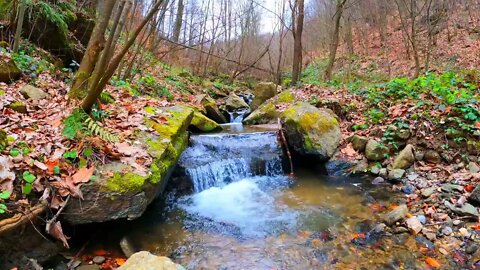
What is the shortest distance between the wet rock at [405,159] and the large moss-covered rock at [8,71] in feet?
23.5

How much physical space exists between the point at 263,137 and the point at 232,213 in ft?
9.69

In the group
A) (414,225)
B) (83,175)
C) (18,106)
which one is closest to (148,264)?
(83,175)

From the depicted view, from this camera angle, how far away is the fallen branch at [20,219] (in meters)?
3.00

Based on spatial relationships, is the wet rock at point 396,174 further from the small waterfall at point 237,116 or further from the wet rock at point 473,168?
the small waterfall at point 237,116

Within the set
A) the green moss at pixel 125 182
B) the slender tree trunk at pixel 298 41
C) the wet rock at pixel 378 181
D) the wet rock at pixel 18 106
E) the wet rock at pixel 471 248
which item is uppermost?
the slender tree trunk at pixel 298 41

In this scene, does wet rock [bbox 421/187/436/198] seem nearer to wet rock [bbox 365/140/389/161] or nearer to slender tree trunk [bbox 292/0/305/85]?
wet rock [bbox 365/140/389/161]

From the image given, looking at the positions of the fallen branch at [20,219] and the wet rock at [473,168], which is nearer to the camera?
the fallen branch at [20,219]

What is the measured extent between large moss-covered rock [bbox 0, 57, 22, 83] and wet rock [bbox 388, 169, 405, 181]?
7.03 m

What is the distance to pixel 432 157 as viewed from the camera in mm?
6066

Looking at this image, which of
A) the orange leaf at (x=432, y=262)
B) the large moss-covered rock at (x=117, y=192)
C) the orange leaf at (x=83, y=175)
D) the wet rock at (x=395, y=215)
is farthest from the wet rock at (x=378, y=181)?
the orange leaf at (x=83, y=175)

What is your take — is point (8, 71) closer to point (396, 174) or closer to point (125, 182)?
point (125, 182)

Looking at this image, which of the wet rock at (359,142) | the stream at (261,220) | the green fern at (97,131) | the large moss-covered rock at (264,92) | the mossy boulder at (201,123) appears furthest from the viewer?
the large moss-covered rock at (264,92)

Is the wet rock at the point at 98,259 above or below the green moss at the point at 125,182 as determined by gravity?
below

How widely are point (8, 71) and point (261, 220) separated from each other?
4.92 meters
